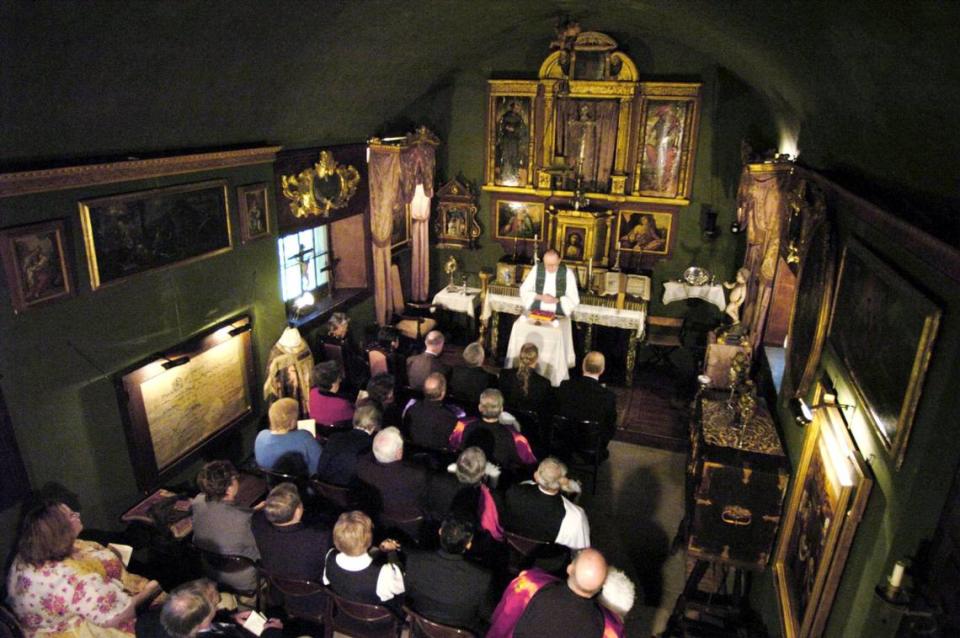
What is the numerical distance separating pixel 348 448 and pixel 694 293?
262 inches

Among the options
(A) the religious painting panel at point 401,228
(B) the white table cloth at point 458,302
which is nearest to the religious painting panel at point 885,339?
(B) the white table cloth at point 458,302

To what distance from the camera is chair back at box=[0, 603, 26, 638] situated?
3771mm

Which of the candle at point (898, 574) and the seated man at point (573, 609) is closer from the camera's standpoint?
the candle at point (898, 574)

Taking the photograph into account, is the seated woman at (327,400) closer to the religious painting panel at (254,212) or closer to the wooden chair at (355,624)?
the religious painting panel at (254,212)

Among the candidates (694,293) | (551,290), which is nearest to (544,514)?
(551,290)

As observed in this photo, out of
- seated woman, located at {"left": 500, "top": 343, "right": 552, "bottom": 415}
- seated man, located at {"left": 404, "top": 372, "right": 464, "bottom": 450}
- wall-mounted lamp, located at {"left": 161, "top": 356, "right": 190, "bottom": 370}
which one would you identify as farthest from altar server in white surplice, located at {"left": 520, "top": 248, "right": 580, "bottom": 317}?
wall-mounted lamp, located at {"left": 161, "top": 356, "right": 190, "bottom": 370}

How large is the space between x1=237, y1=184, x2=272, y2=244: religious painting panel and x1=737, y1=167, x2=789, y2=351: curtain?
5.54 meters

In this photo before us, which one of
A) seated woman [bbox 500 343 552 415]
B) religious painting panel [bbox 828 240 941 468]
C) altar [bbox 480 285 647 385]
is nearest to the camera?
religious painting panel [bbox 828 240 941 468]

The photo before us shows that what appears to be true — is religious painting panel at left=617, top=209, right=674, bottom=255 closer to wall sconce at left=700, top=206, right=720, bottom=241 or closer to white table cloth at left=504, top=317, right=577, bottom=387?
wall sconce at left=700, top=206, right=720, bottom=241

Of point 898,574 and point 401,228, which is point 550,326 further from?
point 898,574

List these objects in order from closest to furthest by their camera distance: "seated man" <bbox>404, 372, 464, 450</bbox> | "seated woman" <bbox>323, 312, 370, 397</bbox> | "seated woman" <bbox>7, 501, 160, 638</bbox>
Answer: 1. "seated woman" <bbox>7, 501, 160, 638</bbox>
2. "seated man" <bbox>404, 372, 464, 450</bbox>
3. "seated woman" <bbox>323, 312, 370, 397</bbox>

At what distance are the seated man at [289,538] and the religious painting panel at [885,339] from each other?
324 centimetres

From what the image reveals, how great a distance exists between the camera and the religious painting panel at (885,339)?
8.66 ft

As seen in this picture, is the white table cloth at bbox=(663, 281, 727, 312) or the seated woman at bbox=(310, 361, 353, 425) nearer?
the seated woman at bbox=(310, 361, 353, 425)
